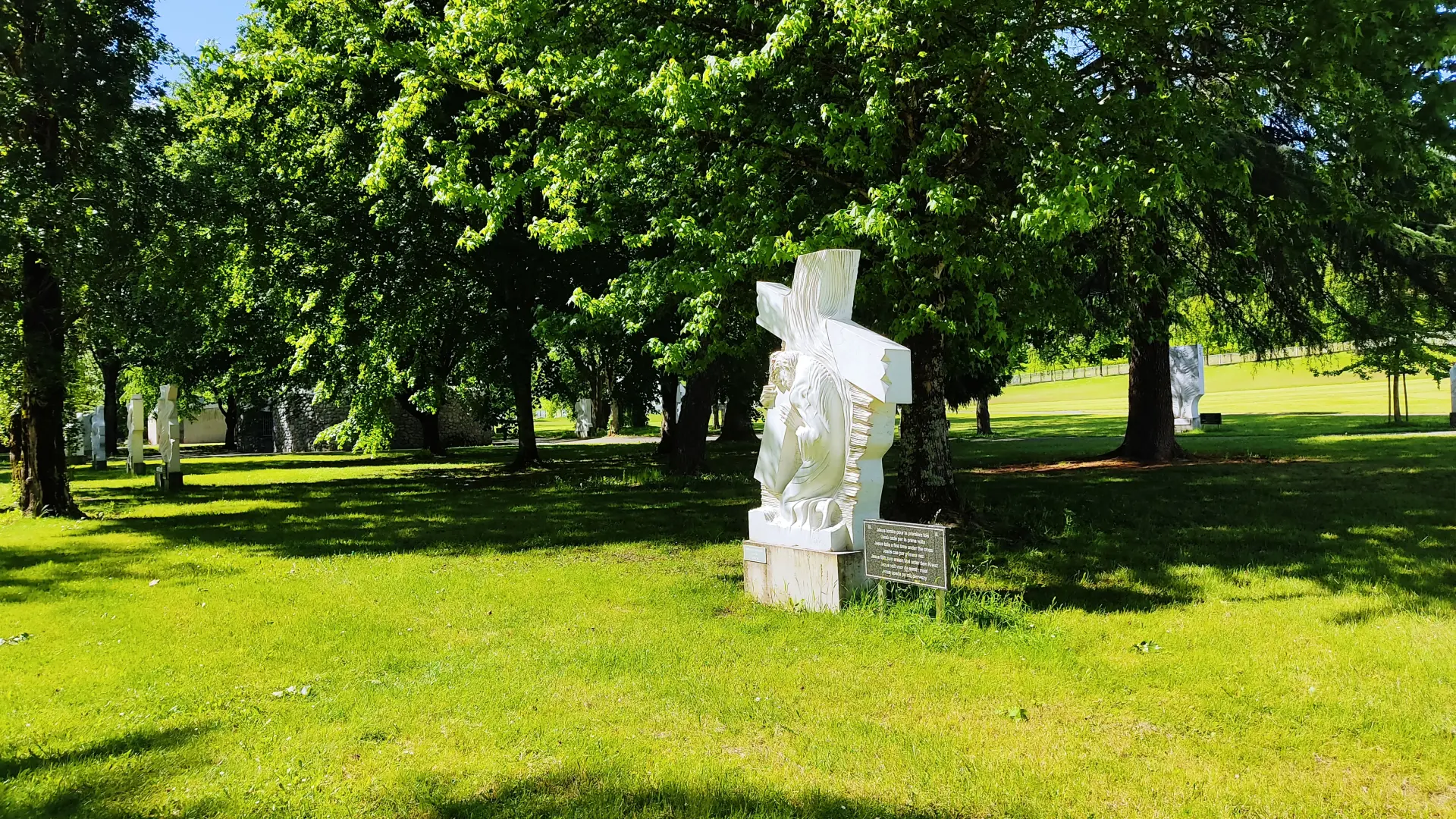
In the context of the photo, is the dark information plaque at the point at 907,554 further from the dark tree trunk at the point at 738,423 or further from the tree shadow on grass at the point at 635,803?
the dark tree trunk at the point at 738,423

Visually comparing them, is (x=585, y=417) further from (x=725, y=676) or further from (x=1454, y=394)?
(x=725, y=676)

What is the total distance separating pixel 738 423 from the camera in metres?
31.7

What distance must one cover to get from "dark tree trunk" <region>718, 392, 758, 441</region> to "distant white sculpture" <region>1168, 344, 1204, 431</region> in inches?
519

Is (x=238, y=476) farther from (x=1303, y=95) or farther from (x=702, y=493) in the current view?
(x=1303, y=95)

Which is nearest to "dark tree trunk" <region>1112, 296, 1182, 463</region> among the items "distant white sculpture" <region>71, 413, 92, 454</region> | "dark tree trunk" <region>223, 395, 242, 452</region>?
"distant white sculpture" <region>71, 413, 92, 454</region>

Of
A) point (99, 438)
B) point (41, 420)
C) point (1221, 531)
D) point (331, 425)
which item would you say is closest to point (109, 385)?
point (99, 438)

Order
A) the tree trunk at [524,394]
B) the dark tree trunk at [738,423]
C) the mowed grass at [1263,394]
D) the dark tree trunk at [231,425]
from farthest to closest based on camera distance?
1. the dark tree trunk at [231,425]
2. the mowed grass at [1263,394]
3. the dark tree trunk at [738,423]
4. the tree trunk at [524,394]

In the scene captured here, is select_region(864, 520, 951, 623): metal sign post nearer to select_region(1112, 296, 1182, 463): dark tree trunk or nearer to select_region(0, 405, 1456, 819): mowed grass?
select_region(0, 405, 1456, 819): mowed grass

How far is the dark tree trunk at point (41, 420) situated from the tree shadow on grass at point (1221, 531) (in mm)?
13900

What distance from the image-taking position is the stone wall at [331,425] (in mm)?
34000

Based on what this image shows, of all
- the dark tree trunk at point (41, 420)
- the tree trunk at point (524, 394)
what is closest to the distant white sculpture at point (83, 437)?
the tree trunk at point (524, 394)

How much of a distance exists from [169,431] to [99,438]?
1174 centimetres

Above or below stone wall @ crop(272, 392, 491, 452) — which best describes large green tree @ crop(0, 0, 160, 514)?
above

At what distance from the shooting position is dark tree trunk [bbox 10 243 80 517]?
13.8 m
